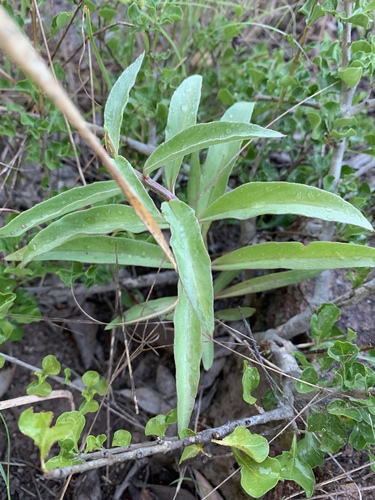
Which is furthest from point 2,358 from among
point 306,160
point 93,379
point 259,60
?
point 259,60

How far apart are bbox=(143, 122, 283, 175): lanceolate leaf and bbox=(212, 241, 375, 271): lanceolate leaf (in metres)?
0.24

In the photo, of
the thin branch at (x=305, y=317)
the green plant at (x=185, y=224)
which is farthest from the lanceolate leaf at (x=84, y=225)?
the thin branch at (x=305, y=317)

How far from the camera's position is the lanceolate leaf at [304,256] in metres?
0.87

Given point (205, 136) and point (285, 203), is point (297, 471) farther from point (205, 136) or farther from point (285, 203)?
point (205, 136)

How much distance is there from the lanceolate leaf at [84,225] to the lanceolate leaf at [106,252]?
0.09 meters

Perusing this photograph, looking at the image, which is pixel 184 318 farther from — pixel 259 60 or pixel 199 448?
pixel 259 60

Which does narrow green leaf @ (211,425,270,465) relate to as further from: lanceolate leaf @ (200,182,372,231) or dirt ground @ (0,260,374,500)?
lanceolate leaf @ (200,182,372,231)

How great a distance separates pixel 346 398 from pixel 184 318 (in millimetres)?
340

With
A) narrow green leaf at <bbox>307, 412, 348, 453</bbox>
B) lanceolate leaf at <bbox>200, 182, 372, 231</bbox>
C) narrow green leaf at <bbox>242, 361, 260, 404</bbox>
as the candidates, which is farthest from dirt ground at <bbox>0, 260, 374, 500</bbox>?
lanceolate leaf at <bbox>200, 182, 372, 231</bbox>

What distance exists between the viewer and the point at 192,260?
2.72 ft

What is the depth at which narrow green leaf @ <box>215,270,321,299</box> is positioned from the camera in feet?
3.64

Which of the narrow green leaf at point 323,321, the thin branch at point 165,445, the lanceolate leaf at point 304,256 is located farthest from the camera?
the narrow green leaf at point 323,321

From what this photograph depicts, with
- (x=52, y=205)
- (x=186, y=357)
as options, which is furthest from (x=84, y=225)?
(x=186, y=357)

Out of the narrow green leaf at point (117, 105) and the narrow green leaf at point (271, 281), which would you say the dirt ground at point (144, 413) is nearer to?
the narrow green leaf at point (271, 281)
